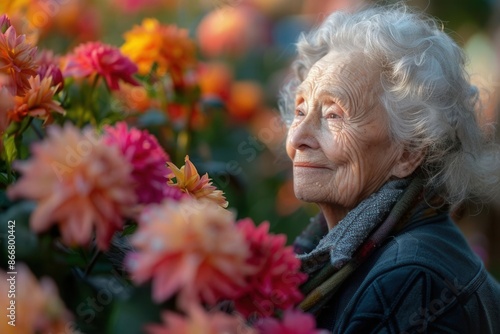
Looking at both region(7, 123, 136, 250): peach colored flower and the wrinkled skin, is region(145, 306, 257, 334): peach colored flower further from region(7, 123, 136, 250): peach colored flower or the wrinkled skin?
the wrinkled skin

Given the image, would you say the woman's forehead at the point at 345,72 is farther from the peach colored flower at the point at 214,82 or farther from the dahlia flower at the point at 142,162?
the peach colored flower at the point at 214,82

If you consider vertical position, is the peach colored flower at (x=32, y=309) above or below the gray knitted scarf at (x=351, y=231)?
above

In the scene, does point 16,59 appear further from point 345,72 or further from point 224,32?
point 224,32

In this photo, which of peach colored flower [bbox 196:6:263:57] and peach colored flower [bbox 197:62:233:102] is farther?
peach colored flower [bbox 196:6:263:57]

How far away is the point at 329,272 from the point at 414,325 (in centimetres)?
23

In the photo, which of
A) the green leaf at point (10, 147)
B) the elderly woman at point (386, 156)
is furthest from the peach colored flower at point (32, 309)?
the elderly woman at point (386, 156)

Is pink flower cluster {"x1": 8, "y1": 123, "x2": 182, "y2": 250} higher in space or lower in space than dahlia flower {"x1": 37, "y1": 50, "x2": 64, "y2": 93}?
higher

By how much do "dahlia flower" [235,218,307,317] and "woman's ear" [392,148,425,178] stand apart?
2.18 ft

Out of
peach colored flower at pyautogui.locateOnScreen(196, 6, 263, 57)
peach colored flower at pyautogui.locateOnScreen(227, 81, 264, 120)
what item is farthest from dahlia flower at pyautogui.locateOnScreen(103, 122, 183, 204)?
peach colored flower at pyautogui.locateOnScreen(196, 6, 263, 57)

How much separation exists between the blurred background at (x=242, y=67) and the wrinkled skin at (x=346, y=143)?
1.17 feet

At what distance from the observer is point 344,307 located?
1.44 meters

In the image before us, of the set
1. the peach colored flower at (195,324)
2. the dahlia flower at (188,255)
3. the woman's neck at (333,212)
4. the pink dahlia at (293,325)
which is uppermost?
the dahlia flower at (188,255)

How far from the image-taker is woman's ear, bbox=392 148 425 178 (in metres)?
1.59

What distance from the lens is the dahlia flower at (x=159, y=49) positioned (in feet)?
6.40
